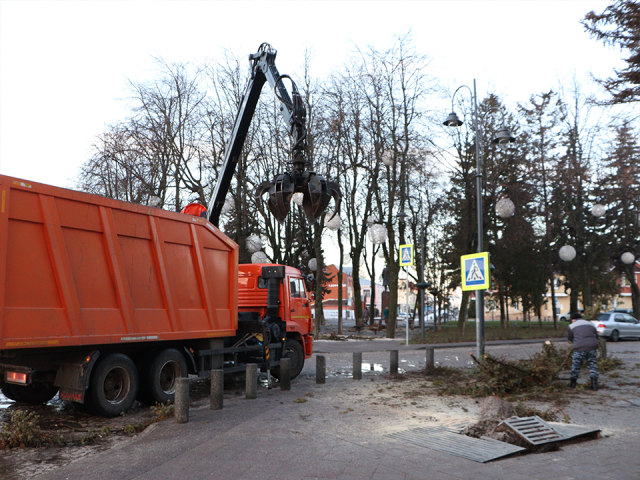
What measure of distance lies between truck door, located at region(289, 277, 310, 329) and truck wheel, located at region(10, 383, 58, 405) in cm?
551

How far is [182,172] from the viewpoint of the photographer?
86.6 feet

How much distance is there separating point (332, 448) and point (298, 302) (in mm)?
7426

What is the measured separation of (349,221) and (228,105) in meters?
12.2

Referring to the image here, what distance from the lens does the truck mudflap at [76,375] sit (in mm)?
8023

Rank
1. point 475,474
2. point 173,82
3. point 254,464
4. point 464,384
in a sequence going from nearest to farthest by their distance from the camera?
point 475,474 → point 254,464 → point 464,384 → point 173,82

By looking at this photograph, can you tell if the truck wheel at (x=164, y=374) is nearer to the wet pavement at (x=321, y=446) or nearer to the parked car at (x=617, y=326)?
the wet pavement at (x=321, y=446)

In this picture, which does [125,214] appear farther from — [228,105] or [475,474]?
[228,105]

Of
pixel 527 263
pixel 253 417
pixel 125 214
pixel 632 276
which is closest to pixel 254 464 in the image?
pixel 253 417

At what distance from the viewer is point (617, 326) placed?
94.4 feet

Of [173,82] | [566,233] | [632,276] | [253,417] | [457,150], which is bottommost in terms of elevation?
[253,417]

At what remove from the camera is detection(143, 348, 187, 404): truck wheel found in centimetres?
930

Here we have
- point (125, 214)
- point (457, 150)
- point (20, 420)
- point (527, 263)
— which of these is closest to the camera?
point (20, 420)

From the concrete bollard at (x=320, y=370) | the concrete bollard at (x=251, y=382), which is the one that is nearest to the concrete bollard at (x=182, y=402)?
the concrete bollard at (x=251, y=382)

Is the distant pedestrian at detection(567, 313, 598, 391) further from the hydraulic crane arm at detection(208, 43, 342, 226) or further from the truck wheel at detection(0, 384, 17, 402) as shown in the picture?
the truck wheel at detection(0, 384, 17, 402)
